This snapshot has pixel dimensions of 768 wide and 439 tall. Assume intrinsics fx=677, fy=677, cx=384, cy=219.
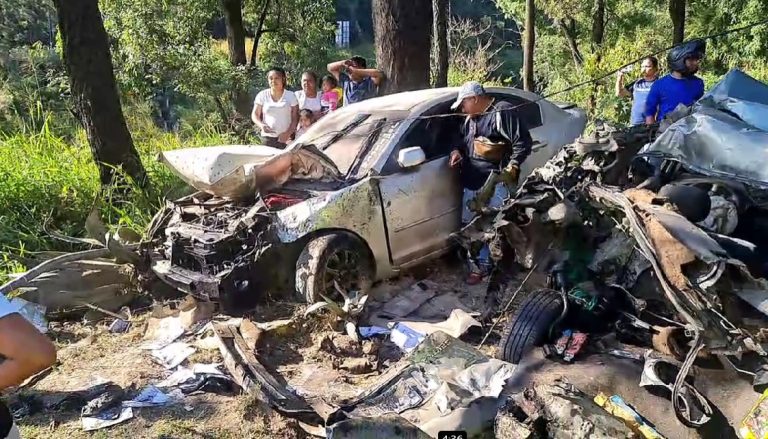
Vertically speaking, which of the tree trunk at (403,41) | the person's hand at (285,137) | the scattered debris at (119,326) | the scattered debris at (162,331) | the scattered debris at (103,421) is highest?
the tree trunk at (403,41)

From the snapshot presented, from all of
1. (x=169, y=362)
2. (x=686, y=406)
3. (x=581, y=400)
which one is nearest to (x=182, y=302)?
(x=169, y=362)

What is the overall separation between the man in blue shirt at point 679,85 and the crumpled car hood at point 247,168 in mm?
3167

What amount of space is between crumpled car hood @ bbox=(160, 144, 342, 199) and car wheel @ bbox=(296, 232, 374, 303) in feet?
2.01

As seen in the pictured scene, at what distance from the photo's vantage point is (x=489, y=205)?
5.34 metres

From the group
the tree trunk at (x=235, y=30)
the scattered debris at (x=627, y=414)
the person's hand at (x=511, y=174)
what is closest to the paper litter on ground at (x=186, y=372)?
the scattered debris at (x=627, y=414)

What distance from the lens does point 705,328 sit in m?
3.17

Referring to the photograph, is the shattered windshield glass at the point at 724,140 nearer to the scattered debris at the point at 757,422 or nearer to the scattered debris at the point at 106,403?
the scattered debris at the point at 757,422

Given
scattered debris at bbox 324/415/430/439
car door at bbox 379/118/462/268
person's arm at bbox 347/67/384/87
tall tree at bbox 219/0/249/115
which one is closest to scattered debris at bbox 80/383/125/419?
scattered debris at bbox 324/415/430/439

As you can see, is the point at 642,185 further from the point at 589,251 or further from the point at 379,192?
the point at 379,192

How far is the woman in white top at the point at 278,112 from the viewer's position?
7.52 metres

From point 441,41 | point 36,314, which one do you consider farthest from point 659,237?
point 441,41

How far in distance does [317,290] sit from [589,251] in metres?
1.98

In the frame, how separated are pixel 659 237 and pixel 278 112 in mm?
5058

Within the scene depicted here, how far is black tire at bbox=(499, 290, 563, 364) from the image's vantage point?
3947 millimetres
